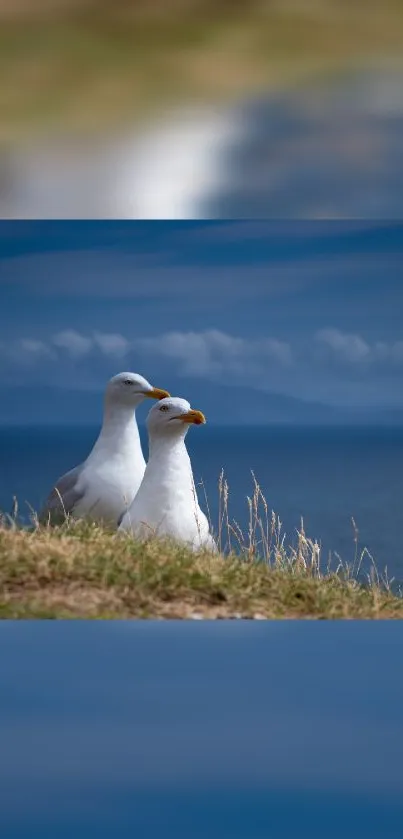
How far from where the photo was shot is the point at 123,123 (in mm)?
3850

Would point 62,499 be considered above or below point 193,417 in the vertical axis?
below

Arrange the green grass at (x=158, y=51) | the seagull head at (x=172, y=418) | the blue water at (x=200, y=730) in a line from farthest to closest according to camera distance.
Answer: the seagull head at (x=172, y=418)
the green grass at (x=158, y=51)
the blue water at (x=200, y=730)

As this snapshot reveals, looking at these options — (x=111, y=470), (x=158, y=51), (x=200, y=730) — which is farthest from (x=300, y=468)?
(x=200, y=730)

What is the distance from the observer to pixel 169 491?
13.9 ft

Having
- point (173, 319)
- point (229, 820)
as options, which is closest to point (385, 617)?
point (229, 820)

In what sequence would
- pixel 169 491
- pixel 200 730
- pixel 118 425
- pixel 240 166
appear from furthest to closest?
pixel 118 425, pixel 169 491, pixel 240 166, pixel 200 730

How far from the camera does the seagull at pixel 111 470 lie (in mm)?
4551

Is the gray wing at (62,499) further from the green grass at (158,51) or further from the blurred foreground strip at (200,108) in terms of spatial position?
the green grass at (158,51)

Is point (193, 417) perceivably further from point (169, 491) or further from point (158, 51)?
point (158, 51)

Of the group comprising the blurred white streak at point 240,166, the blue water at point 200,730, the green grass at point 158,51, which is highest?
the green grass at point 158,51

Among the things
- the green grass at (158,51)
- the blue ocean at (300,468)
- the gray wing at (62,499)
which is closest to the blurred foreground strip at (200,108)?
the green grass at (158,51)

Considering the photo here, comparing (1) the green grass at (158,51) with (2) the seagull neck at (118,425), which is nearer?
(1) the green grass at (158,51)

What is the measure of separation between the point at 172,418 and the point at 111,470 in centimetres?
43

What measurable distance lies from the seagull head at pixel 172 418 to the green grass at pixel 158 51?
1014mm
